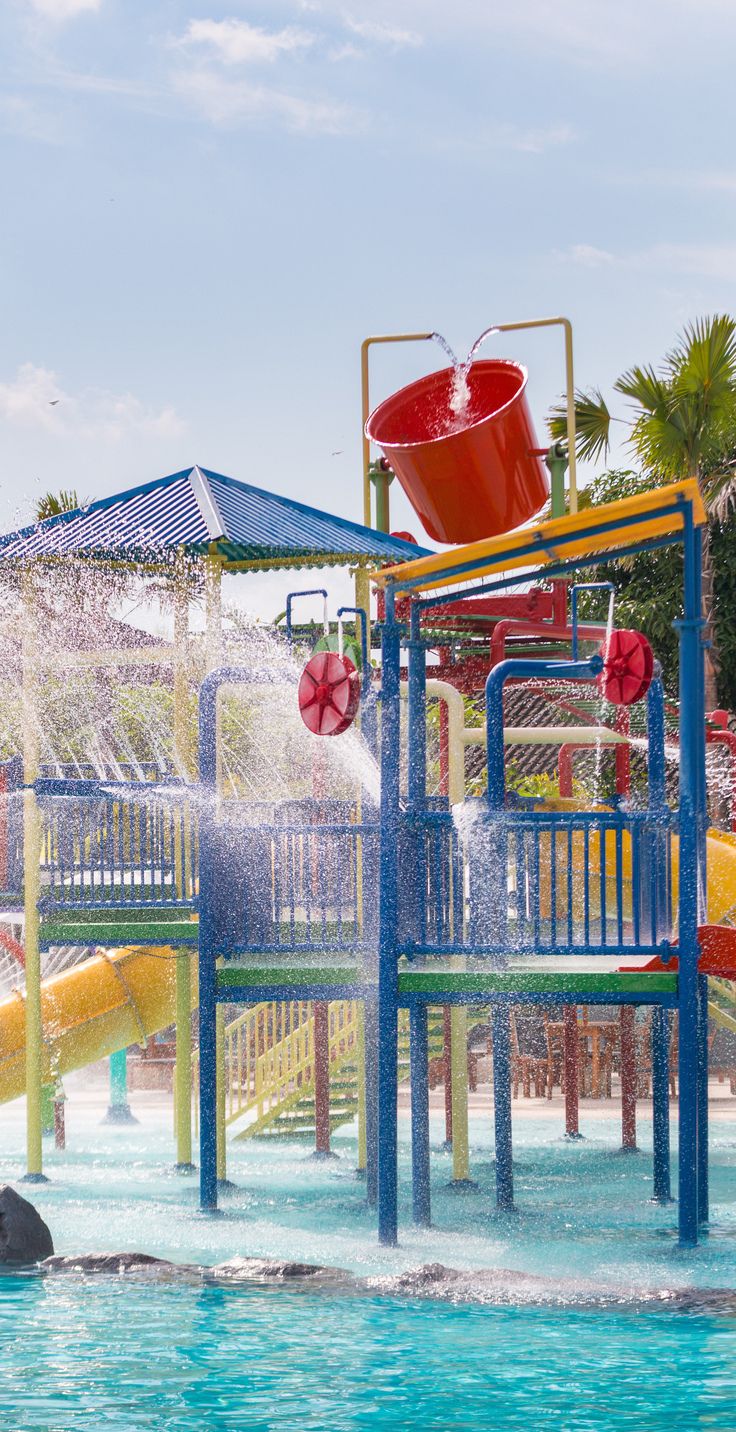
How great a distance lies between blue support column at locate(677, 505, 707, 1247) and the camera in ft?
30.6

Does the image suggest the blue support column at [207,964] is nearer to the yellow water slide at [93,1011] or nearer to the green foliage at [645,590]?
the yellow water slide at [93,1011]

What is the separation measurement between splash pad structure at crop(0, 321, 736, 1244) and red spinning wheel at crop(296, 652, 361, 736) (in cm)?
5

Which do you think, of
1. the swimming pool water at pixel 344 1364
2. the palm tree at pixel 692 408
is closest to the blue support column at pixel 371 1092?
the swimming pool water at pixel 344 1364

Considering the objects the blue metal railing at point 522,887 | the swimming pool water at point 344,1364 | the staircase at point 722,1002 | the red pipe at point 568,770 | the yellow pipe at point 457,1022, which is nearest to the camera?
the swimming pool water at point 344,1364

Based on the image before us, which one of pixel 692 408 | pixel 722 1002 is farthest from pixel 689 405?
pixel 722 1002

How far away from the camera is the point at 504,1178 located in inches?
439

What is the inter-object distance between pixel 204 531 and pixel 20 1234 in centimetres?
461

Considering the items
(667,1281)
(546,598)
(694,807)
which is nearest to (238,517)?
(546,598)

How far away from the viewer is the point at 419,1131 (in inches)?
412

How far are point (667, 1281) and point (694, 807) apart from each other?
2361 millimetres

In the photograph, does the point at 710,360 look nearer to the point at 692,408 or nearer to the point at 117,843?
the point at 692,408

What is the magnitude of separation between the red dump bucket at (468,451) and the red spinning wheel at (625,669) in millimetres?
1112

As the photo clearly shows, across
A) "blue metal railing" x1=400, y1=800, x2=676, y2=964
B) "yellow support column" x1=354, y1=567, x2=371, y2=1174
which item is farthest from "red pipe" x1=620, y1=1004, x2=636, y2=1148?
"blue metal railing" x1=400, y1=800, x2=676, y2=964

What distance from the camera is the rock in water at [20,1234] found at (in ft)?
32.1
